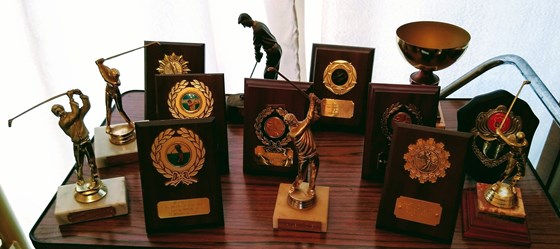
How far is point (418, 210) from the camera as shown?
→ 2.81ft

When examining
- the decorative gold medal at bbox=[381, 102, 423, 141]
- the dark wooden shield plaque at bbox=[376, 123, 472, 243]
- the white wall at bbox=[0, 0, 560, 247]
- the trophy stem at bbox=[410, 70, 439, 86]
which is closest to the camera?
the dark wooden shield plaque at bbox=[376, 123, 472, 243]

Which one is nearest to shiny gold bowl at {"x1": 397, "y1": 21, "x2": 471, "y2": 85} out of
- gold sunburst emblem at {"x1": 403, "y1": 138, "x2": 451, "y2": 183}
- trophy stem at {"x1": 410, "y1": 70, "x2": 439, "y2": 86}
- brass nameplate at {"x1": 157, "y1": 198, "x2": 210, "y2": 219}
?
trophy stem at {"x1": 410, "y1": 70, "x2": 439, "y2": 86}

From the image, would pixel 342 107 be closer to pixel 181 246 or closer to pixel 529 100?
pixel 181 246

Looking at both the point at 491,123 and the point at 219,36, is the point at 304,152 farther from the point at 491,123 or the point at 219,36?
the point at 219,36

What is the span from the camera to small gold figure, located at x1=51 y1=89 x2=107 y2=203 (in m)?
0.87

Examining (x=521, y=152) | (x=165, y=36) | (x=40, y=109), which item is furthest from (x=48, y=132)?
(x=521, y=152)

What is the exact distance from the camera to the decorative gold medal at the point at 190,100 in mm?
958

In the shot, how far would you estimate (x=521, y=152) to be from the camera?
0.85 meters

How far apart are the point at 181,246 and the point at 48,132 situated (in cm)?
88

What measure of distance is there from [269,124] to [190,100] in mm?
146

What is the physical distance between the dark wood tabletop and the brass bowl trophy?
0.73 ft

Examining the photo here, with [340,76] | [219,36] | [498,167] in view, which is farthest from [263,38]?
[498,167]

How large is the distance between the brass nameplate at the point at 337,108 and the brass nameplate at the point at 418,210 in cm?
28

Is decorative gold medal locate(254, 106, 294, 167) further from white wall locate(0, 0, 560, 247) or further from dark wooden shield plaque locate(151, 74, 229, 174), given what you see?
white wall locate(0, 0, 560, 247)
